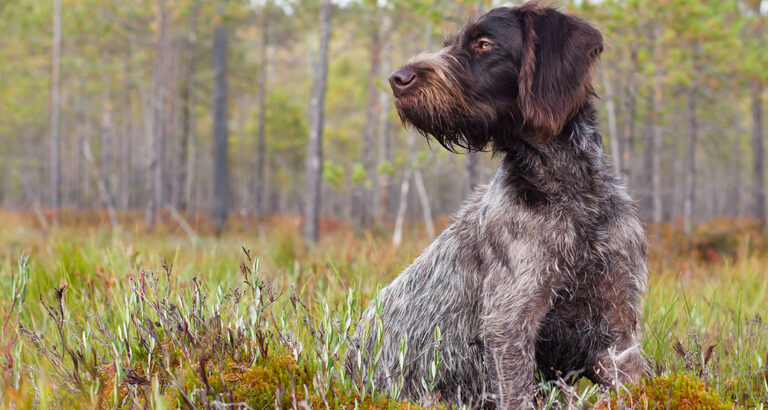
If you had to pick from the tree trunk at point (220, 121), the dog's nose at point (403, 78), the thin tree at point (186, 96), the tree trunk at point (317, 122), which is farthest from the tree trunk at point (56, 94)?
the dog's nose at point (403, 78)

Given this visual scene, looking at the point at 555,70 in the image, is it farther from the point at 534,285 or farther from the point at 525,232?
the point at 534,285

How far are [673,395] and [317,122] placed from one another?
10.0 meters

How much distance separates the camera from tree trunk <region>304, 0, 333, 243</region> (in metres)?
11.0

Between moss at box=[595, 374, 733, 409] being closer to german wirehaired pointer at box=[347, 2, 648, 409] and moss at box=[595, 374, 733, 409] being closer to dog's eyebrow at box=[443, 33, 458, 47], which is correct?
german wirehaired pointer at box=[347, 2, 648, 409]

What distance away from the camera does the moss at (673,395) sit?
7.14 ft

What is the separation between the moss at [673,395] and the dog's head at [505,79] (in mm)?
1189

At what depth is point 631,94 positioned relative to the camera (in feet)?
41.3

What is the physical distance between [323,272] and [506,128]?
108 inches

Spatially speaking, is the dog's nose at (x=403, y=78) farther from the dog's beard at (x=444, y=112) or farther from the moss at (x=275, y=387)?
the moss at (x=275, y=387)

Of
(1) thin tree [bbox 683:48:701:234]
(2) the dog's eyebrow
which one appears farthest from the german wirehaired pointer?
(1) thin tree [bbox 683:48:701:234]

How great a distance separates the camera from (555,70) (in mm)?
2598

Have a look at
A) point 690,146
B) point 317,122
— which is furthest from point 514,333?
point 690,146

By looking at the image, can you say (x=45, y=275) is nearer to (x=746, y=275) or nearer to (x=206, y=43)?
(x=746, y=275)

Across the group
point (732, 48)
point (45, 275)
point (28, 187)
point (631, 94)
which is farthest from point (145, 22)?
point (28, 187)
